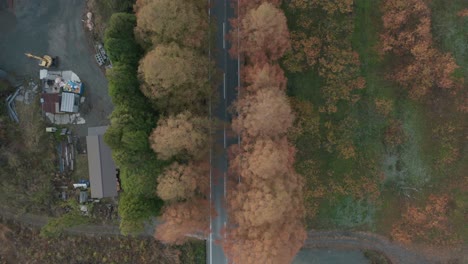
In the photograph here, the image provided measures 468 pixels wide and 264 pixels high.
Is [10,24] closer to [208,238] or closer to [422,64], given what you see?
[208,238]

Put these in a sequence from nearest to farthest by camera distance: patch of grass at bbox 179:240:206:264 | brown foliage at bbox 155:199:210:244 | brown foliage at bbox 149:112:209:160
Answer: brown foliage at bbox 149:112:209:160, brown foliage at bbox 155:199:210:244, patch of grass at bbox 179:240:206:264

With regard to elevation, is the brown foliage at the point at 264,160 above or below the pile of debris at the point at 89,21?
below

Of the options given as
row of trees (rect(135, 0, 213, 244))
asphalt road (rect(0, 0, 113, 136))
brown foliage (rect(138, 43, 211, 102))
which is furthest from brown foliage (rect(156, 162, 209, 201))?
asphalt road (rect(0, 0, 113, 136))

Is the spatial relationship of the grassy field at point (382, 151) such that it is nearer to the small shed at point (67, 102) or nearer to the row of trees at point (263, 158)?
the row of trees at point (263, 158)

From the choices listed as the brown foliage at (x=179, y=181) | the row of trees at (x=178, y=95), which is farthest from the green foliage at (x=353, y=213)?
the brown foliage at (x=179, y=181)

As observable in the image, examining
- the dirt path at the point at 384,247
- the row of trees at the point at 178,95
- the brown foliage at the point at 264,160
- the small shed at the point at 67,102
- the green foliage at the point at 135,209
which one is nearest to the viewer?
the row of trees at the point at 178,95

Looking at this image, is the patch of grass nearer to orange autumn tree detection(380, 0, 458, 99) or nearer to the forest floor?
the forest floor

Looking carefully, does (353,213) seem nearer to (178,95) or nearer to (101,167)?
(178,95)

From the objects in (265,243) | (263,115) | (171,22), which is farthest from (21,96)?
(265,243)
